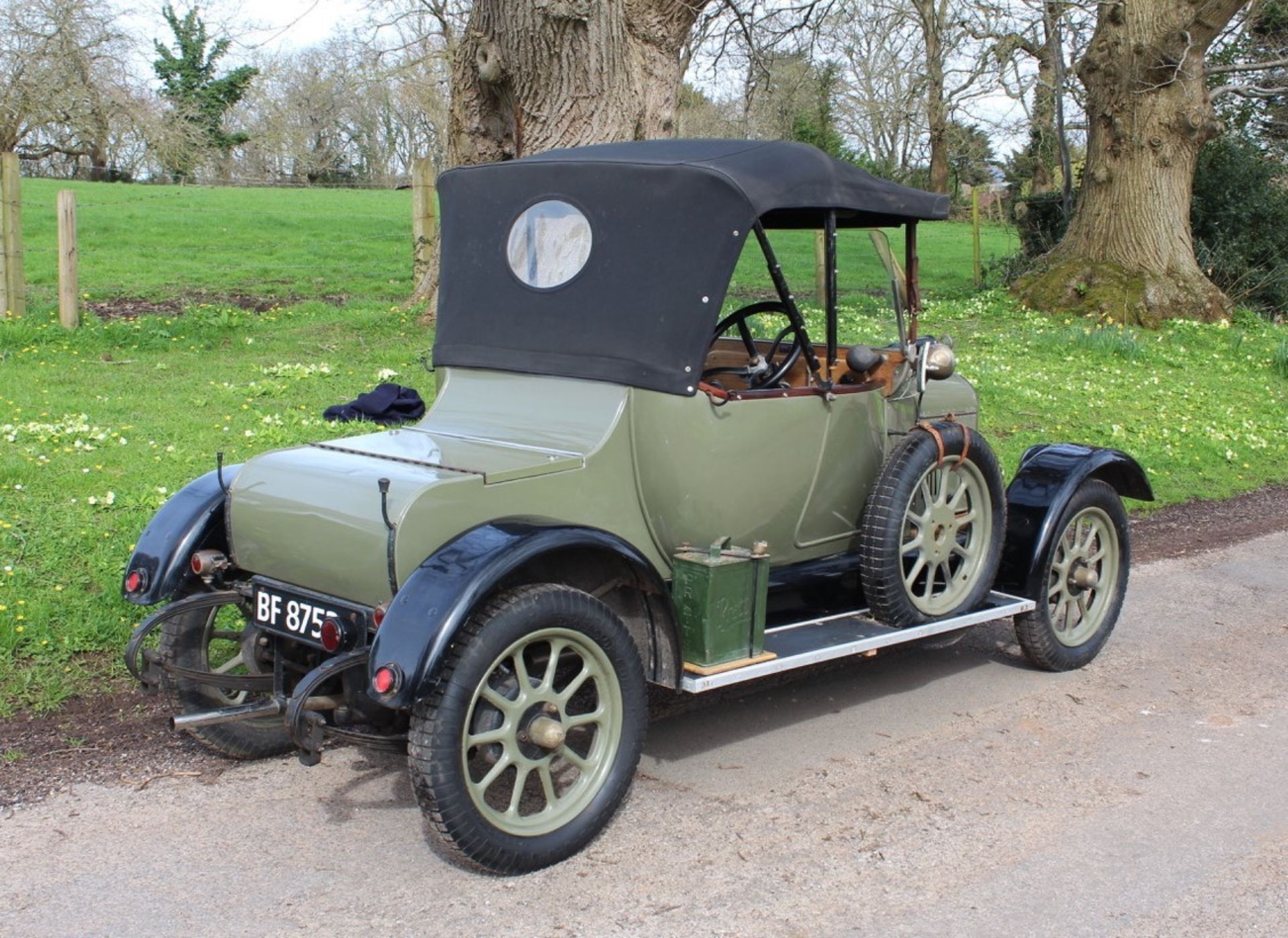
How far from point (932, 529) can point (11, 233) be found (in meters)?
9.35

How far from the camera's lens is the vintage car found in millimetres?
3559

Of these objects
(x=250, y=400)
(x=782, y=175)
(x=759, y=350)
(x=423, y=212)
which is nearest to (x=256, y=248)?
(x=423, y=212)

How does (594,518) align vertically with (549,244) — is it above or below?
below

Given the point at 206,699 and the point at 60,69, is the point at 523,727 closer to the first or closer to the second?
the point at 206,699

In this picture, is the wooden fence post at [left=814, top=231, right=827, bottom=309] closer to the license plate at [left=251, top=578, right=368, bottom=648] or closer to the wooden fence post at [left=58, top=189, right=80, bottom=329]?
the license plate at [left=251, top=578, right=368, bottom=648]

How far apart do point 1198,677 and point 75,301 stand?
9.50 metres

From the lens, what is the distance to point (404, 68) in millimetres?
20625

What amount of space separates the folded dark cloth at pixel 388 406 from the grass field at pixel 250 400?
0.18m

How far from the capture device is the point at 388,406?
746 centimetres

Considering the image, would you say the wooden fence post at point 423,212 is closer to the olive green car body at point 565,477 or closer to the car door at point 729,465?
the olive green car body at point 565,477

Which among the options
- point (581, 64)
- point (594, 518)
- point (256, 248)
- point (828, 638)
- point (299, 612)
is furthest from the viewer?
point (256, 248)

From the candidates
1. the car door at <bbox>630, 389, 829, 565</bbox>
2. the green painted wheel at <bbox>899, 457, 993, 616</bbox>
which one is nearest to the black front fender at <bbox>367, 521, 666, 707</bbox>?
the car door at <bbox>630, 389, 829, 565</bbox>

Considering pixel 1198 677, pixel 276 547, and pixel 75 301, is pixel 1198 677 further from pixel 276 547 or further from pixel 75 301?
pixel 75 301

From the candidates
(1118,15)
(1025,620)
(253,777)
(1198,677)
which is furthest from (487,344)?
(1118,15)
